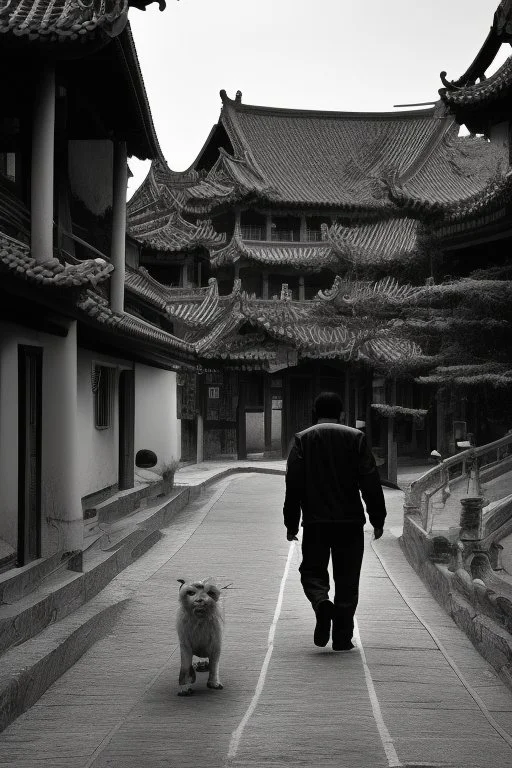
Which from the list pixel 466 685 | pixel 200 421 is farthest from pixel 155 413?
pixel 466 685

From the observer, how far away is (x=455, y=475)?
1927 centimetres

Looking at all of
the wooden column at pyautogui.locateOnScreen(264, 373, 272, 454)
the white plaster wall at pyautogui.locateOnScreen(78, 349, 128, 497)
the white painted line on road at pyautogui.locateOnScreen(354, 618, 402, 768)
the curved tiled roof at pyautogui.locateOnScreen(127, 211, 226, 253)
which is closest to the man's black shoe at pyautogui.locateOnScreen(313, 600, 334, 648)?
the white painted line on road at pyautogui.locateOnScreen(354, 618, 402, 768)

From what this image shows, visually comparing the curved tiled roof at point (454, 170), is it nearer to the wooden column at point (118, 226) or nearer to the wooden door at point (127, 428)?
the wooden door at point (127, 428)

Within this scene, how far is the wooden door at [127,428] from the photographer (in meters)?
16.9

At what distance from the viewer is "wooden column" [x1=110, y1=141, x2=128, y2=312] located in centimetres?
1466

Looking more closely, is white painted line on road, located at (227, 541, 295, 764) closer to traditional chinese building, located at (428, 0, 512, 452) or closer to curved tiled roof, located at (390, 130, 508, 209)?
traditional chinese building, located at (428, 0, 512, 452)

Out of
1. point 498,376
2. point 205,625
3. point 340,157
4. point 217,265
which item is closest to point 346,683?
point 205,625

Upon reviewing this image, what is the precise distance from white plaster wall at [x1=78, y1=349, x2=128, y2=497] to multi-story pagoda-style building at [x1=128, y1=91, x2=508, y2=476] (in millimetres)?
12894

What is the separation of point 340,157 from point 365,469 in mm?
34776

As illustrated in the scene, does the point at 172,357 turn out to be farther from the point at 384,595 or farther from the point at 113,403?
the point at 384,595

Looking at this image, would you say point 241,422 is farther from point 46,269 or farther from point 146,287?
point 46,269

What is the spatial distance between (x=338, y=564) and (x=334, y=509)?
1.29ft

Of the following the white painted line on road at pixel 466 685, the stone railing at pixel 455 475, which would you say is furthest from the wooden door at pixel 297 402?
the white painted line on road at pixel 466 685

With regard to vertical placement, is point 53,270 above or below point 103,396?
above
